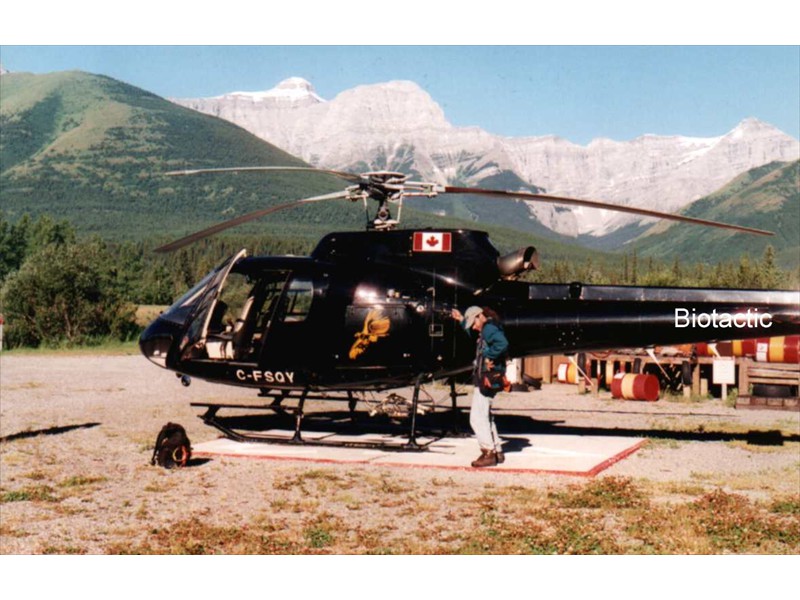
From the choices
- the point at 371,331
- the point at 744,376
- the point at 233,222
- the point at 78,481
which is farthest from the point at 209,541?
the point at 744,376

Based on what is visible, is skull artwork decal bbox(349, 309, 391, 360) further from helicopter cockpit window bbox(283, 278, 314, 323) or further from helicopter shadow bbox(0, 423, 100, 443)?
helicopter shadow bbox(0, 423, 100, 443)

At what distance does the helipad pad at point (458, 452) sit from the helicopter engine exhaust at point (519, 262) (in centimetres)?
276

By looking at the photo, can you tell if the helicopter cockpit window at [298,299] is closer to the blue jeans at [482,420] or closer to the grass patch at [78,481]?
the blue jeans at [482,420]

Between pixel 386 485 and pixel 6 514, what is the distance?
439cm

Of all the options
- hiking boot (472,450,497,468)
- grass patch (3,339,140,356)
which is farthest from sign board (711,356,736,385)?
grass patch (3,339,140,356)

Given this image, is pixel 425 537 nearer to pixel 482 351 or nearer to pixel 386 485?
pixel 386 485

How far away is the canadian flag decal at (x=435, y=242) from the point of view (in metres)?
12.7

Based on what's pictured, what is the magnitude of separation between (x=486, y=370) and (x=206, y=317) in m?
4.58

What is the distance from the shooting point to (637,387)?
20.4m

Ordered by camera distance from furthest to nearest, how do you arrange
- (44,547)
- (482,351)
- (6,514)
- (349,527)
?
(482,351) → (6,514) → (349,527) → (44,547)

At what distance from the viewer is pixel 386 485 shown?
34.5 feet

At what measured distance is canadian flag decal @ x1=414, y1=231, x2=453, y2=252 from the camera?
12.7 meters

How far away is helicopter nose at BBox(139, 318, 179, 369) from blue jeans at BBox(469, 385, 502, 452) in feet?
15.9

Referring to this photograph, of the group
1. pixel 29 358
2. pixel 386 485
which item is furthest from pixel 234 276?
pixel 29 358
